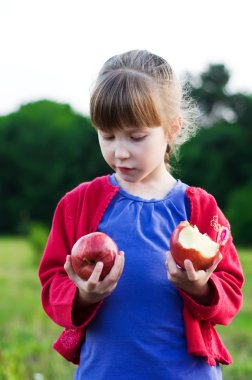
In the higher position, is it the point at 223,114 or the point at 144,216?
the point at 144,216

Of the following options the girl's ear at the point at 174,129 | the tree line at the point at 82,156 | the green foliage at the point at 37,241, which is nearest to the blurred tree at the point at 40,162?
the tree line at the point at 82,156

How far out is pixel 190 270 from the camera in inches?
82.3

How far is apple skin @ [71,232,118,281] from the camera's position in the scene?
214 cm

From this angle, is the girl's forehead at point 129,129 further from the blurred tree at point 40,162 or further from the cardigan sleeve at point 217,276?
the blurred tree at point 40,162

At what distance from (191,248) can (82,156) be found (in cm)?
4280

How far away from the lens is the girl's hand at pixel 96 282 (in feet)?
6.87

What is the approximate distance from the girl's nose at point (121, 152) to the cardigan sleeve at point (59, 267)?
0.29 m

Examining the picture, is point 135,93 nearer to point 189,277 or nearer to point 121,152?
point 121,152

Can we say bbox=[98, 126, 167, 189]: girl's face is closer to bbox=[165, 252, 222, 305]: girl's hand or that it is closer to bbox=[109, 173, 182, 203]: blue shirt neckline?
bbox=[109, 173, 182, 203]: blue shirt neckline

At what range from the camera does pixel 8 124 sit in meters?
51.4

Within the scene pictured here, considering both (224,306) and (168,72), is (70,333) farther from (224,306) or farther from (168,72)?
(168,72)

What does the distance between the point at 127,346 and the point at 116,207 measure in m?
0.46

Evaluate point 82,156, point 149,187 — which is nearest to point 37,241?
point 149,187

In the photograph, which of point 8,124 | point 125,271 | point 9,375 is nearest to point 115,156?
point 125,271
